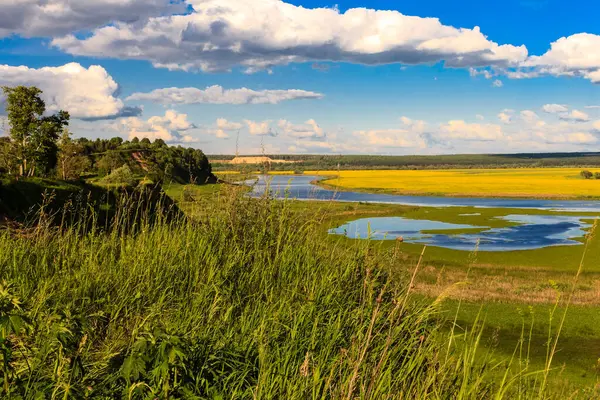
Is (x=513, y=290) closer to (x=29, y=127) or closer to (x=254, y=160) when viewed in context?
(x=254, y=160)

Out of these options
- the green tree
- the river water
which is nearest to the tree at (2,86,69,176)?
the green tree

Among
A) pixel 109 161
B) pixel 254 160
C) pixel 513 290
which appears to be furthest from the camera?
pixel 109 161

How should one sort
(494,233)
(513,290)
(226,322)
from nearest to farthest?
(226,322)
(513,290)
(494,233)

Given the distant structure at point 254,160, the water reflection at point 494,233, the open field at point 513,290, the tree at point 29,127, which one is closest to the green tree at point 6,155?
the tree at point 29,127

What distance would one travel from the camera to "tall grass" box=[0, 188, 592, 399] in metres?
2.96

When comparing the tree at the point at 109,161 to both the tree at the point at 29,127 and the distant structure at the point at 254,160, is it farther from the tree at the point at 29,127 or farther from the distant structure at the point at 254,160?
the distant structure at the point at 254,160

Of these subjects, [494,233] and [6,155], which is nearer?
→ [6,155]

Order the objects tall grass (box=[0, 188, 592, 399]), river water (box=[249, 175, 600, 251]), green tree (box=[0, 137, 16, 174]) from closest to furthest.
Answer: tall grass (box=[0, 188, 592, 399]) → green tree (box=[0, 137, 16, 174]) → river water (box=[249, 175, 600, 251])

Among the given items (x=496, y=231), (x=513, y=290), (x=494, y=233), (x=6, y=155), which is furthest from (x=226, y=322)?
(x=496, y=231)

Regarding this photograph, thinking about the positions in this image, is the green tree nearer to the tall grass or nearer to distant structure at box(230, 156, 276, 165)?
distant structure at box(230, 156, 276, 165)

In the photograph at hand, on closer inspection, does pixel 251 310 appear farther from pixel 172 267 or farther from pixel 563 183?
pixel 563 183

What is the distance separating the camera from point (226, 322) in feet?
13.5

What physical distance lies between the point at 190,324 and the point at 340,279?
1561 millimetres

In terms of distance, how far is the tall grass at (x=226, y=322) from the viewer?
2965mm
